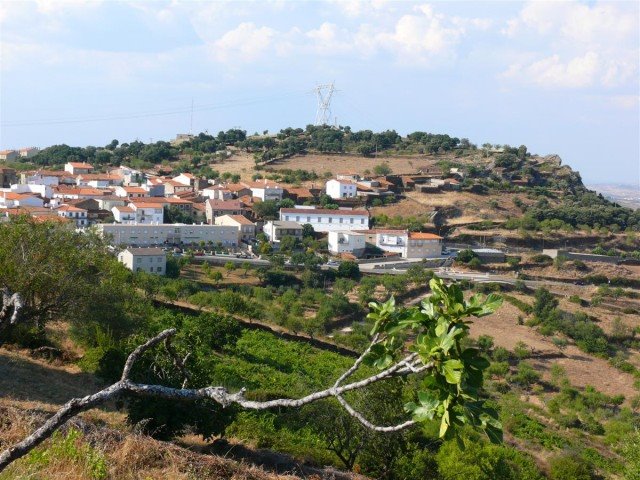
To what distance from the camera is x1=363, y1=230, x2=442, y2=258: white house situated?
147 ft

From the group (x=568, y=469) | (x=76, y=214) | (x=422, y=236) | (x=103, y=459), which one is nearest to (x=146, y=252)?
(x=76, y=214)

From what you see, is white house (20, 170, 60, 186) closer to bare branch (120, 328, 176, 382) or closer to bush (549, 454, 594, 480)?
bush (549, 454, 594, 480)

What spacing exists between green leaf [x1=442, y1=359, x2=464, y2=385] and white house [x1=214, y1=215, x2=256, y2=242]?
42464 millimetres

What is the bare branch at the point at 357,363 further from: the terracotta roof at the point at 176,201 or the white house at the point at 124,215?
the terracotta roof at the point at 176,201

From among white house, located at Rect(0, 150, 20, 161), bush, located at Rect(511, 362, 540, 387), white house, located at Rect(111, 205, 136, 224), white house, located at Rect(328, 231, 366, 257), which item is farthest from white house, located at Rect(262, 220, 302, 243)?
white house, located at Rect(0, 150, 20, 161)

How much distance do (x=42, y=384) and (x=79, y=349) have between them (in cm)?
335

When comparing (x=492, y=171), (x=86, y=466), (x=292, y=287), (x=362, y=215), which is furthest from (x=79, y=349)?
(x=492, y=171)

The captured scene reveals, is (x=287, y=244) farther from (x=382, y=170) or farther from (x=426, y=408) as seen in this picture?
(x=426, y=408)

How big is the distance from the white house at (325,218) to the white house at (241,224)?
331 cm

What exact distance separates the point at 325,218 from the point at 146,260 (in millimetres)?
17730

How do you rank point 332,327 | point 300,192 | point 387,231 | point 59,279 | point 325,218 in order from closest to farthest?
point 59,279 → point 332,327 → point 387,231 → point 325,218 → point 300,192

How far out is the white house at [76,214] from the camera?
41.7m

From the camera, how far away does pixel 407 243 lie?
4475 cm

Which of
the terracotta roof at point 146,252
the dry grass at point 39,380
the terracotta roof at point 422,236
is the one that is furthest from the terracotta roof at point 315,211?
the dry grass at point 39,380
